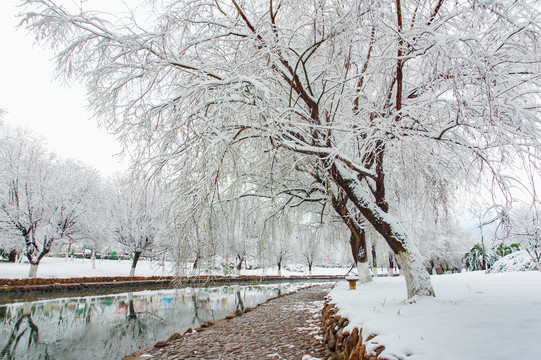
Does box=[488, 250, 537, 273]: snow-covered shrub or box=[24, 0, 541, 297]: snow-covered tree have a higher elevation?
box=[24, 0, 541, 297]: snow-covered tree

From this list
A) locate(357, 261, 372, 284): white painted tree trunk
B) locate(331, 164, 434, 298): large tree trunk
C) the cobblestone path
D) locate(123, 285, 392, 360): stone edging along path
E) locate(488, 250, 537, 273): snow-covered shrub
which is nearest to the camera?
locate(123, 285, 392, 360): stone edging along path

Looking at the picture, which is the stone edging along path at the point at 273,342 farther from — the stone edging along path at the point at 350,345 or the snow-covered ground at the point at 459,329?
the snow-covered ground at the point at 459,329

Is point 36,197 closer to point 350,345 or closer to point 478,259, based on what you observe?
point 350,345

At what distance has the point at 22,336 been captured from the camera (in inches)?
244

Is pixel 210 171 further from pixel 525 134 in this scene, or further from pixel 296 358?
pixel 525 134

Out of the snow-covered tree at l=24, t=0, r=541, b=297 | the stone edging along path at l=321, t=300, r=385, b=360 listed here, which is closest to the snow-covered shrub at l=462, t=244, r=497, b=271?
the snow-covered tree at l=24, t=0, r=541, b=297

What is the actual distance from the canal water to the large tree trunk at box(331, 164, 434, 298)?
9.86 feet

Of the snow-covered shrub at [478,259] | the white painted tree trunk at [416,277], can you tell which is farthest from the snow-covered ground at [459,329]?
the snow-covered shrub at [478,259]

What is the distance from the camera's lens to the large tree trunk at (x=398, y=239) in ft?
13.7

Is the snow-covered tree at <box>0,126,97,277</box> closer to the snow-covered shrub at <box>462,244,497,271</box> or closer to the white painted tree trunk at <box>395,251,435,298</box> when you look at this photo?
the white painted tree trunk at <box>395,251,435,298</box>

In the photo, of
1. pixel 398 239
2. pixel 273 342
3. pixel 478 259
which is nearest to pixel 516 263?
pixel 478 259

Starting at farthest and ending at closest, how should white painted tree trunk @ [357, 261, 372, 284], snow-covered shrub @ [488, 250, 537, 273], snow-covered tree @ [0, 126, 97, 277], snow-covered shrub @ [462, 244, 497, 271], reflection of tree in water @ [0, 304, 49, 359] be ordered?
snow-covered shrub @ [462, 244, 497, 271] → snow-covered tree @ [0, 126, 97, 277] → snow-covered shrub @ [488, 250, 537, 273] → white painted tree trunk @ [357, 261, 372, 284] → reflection of tree in water @ [0, 304, 49, 359]

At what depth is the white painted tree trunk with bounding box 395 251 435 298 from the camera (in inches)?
164

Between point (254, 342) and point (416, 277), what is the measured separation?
2.86 metres
